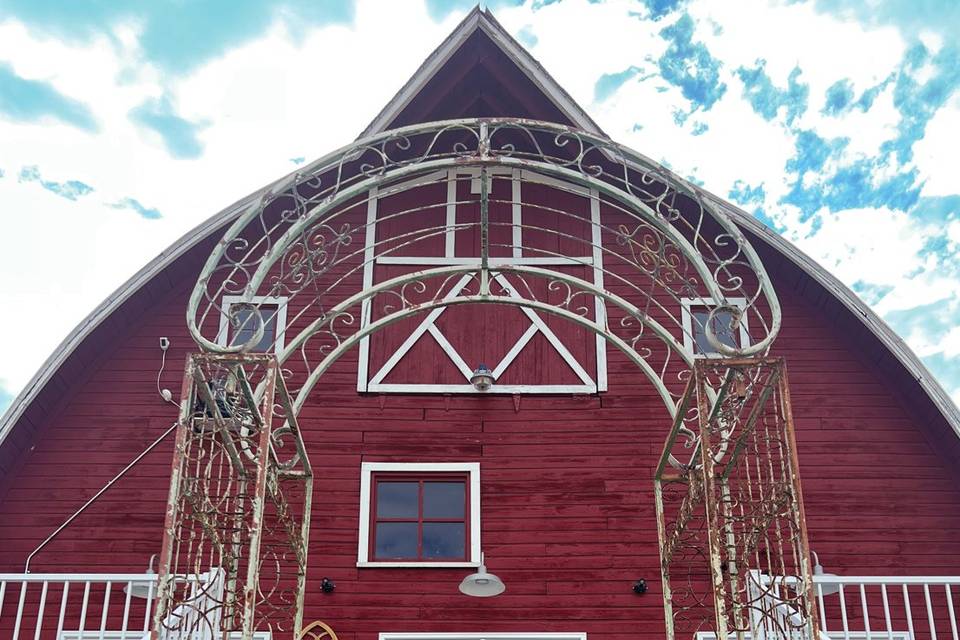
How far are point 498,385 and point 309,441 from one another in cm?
205

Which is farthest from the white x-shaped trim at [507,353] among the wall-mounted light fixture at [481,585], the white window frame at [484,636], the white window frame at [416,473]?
the white window frame at [484,636]

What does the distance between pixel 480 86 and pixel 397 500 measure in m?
4.91

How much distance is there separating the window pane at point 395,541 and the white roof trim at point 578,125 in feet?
11.8

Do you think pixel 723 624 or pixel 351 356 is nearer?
pixel 723 624

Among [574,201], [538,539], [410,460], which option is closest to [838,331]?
[574,201]

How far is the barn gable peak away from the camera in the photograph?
481 inches

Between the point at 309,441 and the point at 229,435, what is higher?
the point at 309,441

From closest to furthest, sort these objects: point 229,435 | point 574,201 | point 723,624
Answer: point 723,624 < point 229,435 < point 574,201

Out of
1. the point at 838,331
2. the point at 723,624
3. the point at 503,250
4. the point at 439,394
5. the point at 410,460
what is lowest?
the point at 723,624

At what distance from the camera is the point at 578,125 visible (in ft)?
39.7

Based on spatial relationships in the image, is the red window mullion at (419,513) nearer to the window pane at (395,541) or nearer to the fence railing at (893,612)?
the window pane at (395,541)

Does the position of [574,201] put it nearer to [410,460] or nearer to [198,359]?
[410,460]

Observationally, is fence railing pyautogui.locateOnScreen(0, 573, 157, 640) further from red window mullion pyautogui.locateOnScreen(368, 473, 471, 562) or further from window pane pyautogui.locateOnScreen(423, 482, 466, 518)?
window pane pyautogui.locateOnScreen(423, 482, 466, 518)

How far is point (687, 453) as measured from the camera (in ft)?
37.7
